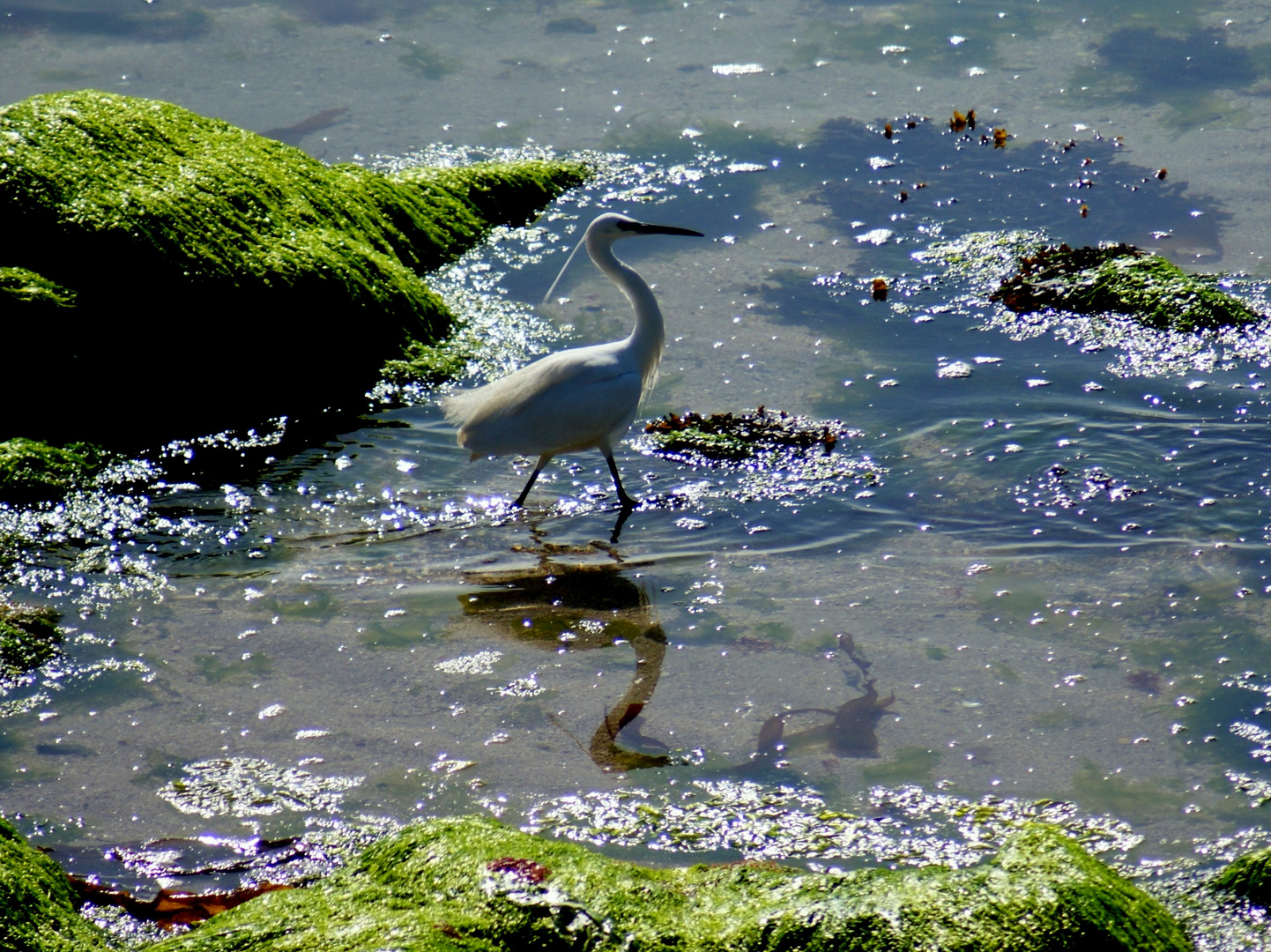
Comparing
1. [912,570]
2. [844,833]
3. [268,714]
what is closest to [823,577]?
[912,570]

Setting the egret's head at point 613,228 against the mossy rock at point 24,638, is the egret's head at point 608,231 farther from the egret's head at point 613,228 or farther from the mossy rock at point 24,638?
the mossy rock at point 24,638

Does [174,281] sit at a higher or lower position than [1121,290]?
higher

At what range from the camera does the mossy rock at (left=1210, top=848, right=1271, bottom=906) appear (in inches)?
100

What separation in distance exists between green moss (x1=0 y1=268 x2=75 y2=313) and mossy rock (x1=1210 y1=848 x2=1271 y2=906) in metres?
5.15

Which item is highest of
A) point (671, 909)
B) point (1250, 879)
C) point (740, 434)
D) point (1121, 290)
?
point (1121, 290)

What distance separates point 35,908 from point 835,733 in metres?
2.25

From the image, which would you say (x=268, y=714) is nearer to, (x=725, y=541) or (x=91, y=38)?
(x=725, y=541)

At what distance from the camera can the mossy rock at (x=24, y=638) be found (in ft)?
12.9

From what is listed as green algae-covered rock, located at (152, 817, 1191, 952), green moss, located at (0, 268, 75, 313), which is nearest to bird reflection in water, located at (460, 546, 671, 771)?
green algae-covered rock, located at (152, 817, 1191, 952)

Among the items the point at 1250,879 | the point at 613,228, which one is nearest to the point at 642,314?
the point at 613,228

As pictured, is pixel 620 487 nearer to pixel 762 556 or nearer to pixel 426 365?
pixel 762 556

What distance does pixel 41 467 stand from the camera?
510cm

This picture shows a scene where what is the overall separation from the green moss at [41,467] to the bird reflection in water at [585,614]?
1.86 meters

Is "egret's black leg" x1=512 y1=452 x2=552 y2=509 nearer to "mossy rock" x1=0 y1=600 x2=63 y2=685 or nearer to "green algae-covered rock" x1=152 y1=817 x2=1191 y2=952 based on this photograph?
"mossy rock" x1=0 y1=600 x2=63 y2=685
